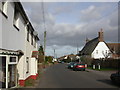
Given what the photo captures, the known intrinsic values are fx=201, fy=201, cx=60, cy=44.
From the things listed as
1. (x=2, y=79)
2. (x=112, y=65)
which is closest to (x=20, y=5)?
(x=2, y=79)

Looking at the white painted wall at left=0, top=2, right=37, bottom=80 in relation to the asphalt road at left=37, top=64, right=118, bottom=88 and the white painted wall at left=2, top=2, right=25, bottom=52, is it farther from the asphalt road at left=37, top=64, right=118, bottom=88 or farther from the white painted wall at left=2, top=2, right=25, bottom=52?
the asphalt road at left=37, top=64, right=118, bottom=88

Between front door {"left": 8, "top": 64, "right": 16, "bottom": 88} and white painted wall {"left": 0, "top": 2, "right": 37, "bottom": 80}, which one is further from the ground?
white painted wall {"left": 0, "top": 2, "right": 37, "bottom": 80}

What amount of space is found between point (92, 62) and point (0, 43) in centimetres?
3996

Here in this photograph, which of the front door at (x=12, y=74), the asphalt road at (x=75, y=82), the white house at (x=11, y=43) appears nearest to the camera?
the white house at (x=11, y=43)

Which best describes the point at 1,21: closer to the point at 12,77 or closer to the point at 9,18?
the point at 9,18

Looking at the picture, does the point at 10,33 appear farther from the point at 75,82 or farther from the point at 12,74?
the point at 75,82

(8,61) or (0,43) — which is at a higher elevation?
(0,43)

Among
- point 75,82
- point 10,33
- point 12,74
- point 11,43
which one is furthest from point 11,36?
point 75,82

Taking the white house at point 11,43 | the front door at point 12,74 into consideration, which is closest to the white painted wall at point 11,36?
the white house at point 11,43

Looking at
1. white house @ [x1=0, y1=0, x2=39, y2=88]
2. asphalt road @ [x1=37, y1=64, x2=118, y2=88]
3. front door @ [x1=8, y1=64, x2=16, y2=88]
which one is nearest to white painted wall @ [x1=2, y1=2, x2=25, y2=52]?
white house @ [x1=0, y1=0, x2=39, y2=88]

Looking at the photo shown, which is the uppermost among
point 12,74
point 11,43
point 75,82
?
point 11,43

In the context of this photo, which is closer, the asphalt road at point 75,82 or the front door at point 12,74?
the front door at point 12,74

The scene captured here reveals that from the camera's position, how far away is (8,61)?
9328 mm

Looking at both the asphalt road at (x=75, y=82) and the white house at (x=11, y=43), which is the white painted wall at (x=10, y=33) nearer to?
the white house at (x=11, y=43)
